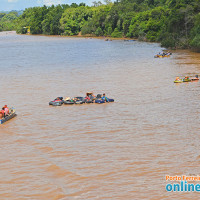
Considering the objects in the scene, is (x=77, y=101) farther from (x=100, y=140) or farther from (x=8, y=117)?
(x=100, y=140)

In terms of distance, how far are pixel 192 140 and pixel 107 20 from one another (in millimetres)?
105334

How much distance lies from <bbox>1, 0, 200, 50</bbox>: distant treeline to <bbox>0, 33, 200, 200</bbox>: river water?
1121 inches

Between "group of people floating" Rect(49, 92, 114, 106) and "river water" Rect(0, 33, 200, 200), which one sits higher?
"group of people floating" Rect(49, 92, 114, 106)

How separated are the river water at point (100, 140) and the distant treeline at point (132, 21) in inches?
1121

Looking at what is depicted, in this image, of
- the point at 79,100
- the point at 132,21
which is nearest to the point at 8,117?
the point at 79,100

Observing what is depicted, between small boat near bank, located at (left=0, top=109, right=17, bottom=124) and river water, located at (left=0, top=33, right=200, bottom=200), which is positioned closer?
river water, located at (left=0, top=33, right=200, bottom=200)

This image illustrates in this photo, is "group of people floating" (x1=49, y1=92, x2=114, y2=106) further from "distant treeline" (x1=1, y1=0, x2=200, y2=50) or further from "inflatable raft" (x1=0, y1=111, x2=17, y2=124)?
"distant treeline" (x1=1, y1=0, x2=200, y2=50)

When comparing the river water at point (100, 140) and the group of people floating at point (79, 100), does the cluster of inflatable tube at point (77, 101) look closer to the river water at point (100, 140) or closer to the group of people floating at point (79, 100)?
the group of people floating at point (79, 100)
